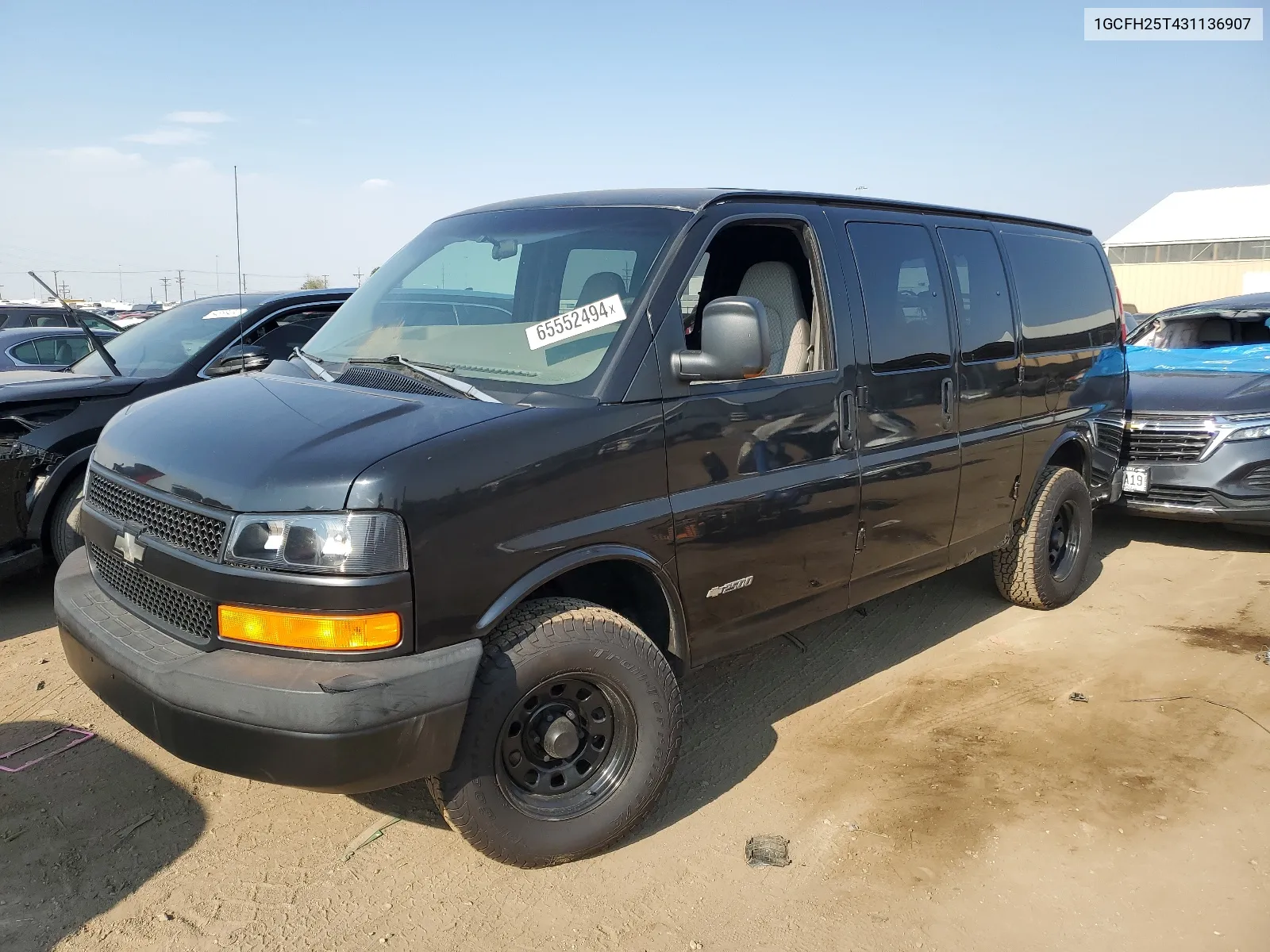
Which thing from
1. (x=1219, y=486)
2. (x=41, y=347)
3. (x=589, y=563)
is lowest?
(x=1219, y=486)

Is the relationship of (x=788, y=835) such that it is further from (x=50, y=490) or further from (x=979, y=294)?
(x=50, y=490)

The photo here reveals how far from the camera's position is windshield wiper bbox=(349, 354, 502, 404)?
308cm

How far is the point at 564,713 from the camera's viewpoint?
10.0ft

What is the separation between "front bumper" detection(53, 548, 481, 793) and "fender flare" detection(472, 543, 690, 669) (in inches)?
4.4

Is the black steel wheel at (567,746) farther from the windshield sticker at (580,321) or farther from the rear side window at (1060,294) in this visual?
the rear side window at (1060,294)

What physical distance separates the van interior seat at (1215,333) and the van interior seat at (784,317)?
6117mm

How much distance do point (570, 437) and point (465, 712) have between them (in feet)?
2.83

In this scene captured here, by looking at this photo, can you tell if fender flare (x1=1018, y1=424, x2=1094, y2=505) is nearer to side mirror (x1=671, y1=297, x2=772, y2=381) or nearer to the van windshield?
side mirror (x1=671, y1=297, x2=772, y2=381)

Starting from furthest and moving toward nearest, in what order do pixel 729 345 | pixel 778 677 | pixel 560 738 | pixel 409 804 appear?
pixel 778 677, pixel 409 804, pixel 729 345, pixel 560 738

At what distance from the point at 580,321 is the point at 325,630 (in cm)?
133

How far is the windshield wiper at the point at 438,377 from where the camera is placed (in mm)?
3080

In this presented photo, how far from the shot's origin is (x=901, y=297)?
13.8 ft

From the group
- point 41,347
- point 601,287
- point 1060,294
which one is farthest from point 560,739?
point 41,347

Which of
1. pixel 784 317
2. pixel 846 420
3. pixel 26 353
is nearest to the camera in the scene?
pixel 846 420
